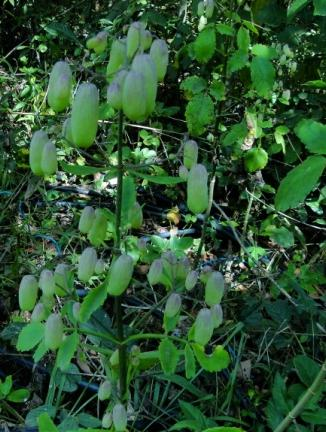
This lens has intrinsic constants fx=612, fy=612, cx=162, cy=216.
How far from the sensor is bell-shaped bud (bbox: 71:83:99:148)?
2.59ft

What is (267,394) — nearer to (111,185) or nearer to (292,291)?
(292,291)

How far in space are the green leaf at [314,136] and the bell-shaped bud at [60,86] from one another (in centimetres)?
32

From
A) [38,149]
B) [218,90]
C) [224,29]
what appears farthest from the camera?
[218,90]

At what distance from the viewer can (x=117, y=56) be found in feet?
2.95

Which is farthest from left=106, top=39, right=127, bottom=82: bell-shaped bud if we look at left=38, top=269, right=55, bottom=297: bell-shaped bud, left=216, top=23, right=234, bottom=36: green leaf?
left=216, top=23, right=234, bottom=36: green leaf

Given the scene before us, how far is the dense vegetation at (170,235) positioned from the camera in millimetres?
936

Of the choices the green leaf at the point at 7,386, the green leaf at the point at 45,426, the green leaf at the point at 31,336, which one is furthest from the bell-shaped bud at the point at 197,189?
the green leaf at the point at 7,386

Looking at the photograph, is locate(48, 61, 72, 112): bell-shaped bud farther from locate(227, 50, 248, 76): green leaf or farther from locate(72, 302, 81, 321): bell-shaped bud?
locate(227, 50, 248, 76): green leaf

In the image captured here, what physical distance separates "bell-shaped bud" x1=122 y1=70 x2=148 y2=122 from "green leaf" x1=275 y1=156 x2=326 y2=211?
0.69ft

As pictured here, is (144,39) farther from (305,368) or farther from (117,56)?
(305,368)

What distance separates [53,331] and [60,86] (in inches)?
14.8

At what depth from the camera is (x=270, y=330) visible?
1663mm

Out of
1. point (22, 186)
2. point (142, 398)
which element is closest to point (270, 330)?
point (142, 398)

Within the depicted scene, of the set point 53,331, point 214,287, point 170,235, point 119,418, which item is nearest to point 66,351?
point 53,331
